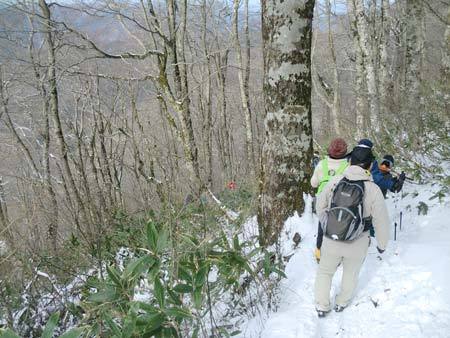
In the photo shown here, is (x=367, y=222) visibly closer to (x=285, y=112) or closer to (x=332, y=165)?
(x=332, y=165)

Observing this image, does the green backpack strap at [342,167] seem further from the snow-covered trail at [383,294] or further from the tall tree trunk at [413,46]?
the tall tree trunk at [413,46]

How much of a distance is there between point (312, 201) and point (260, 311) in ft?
4.26

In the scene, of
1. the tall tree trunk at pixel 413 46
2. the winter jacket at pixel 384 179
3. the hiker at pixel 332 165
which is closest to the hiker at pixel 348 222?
the hiker at pixel 332 165

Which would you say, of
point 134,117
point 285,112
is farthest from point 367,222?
point 134,117

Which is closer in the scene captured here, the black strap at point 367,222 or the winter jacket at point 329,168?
the black strap at point 367,222

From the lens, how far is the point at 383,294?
3146 mm

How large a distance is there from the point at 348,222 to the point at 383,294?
76 cm

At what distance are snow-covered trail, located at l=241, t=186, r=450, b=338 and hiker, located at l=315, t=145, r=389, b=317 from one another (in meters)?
0.17

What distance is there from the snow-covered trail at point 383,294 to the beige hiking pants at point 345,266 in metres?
0.12

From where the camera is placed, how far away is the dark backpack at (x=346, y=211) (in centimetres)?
294

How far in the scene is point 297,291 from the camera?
3479 millimetres

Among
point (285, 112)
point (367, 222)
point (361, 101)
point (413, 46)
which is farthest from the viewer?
point (413, 46)

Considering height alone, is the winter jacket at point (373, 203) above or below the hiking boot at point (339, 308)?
above

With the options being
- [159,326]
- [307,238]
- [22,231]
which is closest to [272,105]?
[307,238]
